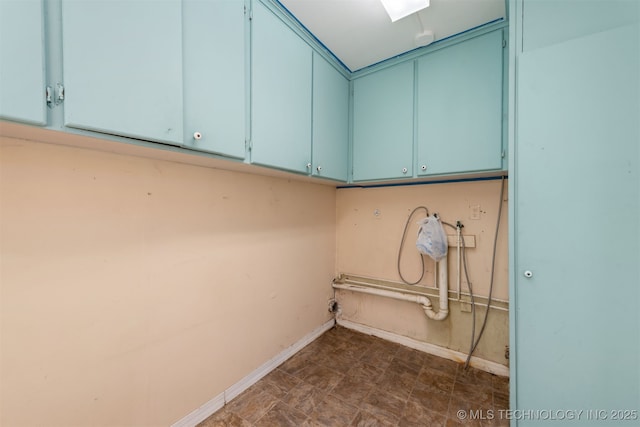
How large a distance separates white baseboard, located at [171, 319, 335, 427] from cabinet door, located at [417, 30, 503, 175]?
1.80m

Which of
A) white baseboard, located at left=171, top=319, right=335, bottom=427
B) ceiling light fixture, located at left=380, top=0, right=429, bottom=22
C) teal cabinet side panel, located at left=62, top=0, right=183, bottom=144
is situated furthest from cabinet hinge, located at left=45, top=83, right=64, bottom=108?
white baseboard, located at left=171, top=319, right=335, bottom=427

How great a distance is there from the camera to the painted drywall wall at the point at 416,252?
6.27 feet

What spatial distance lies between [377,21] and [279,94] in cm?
80

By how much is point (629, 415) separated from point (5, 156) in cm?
257

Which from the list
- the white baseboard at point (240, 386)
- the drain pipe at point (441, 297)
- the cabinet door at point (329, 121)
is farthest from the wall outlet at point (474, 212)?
the white baseboard at point (240, 386)

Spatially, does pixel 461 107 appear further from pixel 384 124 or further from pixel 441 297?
pixel 441 297

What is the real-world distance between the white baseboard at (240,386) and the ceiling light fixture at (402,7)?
2.49 m

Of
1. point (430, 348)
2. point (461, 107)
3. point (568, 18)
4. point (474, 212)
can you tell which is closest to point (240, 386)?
point (430, 348)

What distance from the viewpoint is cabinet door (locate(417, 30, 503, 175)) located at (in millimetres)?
1598

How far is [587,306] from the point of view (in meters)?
1.04

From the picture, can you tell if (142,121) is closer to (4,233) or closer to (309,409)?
(4,233)

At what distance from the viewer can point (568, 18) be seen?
109 cm

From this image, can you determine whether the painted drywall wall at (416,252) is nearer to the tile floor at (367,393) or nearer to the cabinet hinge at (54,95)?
the tile floor at (367,393)

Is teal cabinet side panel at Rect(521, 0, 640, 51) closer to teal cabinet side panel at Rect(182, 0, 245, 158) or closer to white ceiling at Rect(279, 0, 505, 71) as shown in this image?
white ceiling at Rect(279, 0, 505, 71)
